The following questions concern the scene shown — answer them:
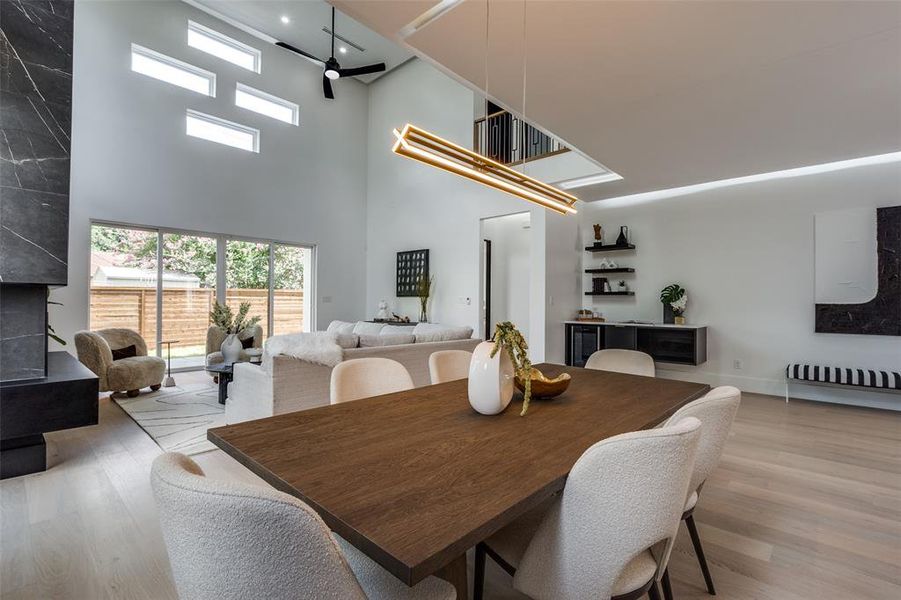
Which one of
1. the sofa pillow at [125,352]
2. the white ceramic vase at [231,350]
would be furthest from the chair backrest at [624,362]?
the sofa pillow at [125,352]

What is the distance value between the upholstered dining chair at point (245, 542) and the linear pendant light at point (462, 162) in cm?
135

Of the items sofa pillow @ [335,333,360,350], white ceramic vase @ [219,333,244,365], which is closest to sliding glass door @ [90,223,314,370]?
white ceramic vase @ [219,333,244,365]

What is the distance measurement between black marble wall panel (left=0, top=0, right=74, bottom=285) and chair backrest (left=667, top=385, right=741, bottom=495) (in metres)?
3.29

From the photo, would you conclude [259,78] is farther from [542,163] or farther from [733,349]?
[733,349]

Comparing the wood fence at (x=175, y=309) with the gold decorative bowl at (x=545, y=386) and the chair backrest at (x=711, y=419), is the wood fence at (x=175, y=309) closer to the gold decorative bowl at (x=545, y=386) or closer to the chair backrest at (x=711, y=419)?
the gold decorative bowl at (x=545, y=386)

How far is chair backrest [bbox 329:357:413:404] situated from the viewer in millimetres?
1890

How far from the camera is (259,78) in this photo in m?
6.86

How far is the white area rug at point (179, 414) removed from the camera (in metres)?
3.12

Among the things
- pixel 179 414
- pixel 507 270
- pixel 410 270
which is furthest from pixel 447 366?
pixel 507 270

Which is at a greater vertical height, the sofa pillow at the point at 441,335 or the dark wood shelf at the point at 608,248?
the dark wood shelf at the point at 608,248

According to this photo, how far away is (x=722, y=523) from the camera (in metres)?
2.10

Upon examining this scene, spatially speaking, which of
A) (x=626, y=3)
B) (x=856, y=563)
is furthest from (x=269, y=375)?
(x=856, y=563)

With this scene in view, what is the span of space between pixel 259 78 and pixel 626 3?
672 centimetres

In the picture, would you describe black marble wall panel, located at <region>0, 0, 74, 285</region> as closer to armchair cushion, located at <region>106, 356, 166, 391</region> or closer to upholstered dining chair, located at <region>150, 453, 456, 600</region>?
armchair cushion, located at <region>106, 356, 166, 391</region>
